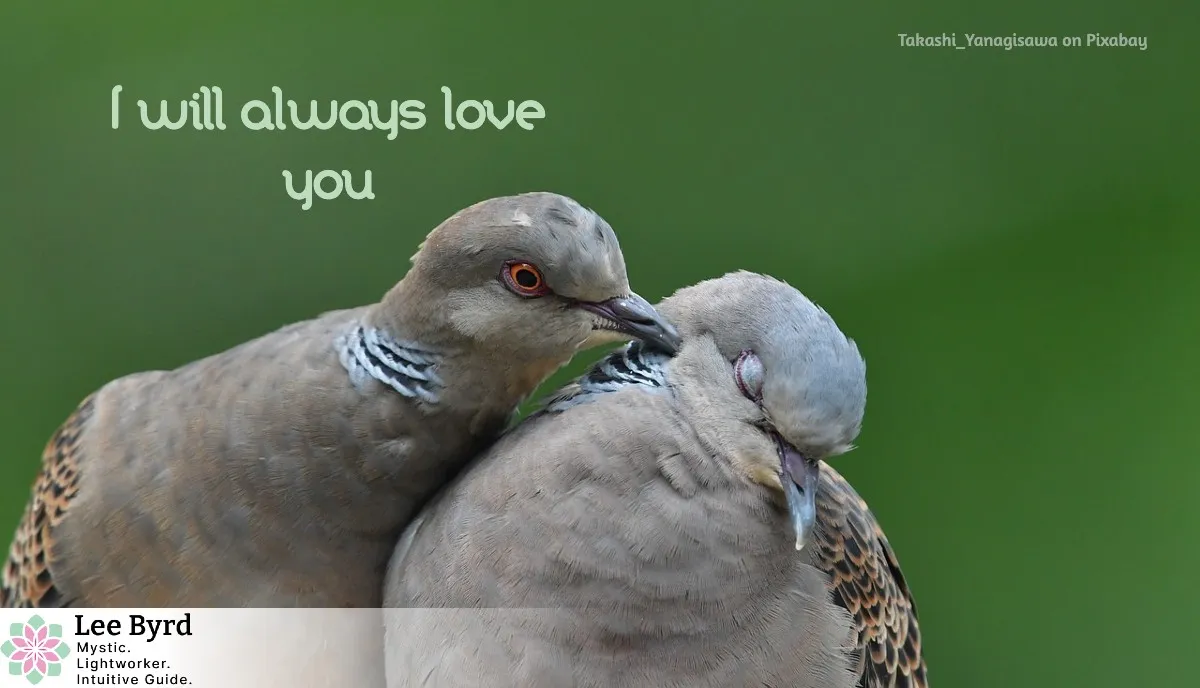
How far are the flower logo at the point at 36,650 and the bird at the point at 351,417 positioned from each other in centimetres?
11

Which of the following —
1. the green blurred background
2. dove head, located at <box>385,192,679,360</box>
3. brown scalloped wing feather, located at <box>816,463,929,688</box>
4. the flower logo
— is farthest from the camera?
the green blurred background

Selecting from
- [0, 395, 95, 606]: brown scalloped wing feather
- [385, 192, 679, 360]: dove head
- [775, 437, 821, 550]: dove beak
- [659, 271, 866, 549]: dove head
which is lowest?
[0, 395, 95, 606]: brown scalloped wing feather

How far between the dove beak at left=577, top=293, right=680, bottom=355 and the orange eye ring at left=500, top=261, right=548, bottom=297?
8 cm

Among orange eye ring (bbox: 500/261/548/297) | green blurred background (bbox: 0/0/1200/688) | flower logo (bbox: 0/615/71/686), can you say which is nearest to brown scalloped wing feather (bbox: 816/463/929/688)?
orange eye ring (bbox: 500/261/548/297)

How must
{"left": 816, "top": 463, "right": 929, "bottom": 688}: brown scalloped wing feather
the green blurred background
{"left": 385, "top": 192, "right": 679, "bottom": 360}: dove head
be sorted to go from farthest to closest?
the green blurred background, {"left": 816, "top": 463, "right": 929, "bottom": 688}: brown scalloped wing feather, {"left": 385, "top": 192, "right": 679, "bottom": 360}: dove head

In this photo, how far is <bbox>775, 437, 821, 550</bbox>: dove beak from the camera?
1.76 metres

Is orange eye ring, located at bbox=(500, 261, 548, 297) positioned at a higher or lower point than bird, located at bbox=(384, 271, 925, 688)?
higher

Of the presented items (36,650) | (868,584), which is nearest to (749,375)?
(868,584)

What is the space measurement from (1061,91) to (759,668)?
6.20 feet

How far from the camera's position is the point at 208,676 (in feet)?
7.25

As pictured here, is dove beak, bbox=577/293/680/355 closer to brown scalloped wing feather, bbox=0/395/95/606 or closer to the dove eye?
the dove eye

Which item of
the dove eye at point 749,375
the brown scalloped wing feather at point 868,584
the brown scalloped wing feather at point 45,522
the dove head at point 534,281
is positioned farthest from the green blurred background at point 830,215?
the dove eye at point 749,375

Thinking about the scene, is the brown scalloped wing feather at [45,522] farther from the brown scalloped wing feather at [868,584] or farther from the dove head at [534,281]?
the brown scalloped wing feather at [868,584]

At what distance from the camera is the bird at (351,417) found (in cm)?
192
